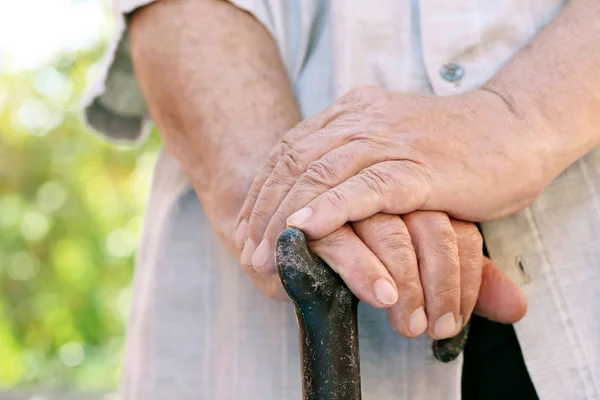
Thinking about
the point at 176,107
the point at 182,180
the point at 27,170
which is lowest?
the point at 27,170

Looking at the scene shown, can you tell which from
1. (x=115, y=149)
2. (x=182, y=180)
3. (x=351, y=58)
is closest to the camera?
(x=351, y=58)

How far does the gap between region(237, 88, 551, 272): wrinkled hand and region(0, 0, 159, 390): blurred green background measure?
406cm

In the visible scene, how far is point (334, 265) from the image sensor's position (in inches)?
26.2

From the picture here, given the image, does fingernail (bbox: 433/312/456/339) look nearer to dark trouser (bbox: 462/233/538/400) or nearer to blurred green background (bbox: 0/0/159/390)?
dark trouser (bbox: 462/233/538/400)

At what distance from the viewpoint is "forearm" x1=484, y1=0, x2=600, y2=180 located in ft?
2.53

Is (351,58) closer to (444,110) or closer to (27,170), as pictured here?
(444,110)

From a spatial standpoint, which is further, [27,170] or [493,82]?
[27,170]

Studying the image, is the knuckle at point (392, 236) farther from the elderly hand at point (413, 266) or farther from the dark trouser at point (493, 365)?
the dark trouser at point (493, 365)

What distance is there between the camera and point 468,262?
0.73 meters

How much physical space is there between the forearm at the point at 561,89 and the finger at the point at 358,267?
220 mm

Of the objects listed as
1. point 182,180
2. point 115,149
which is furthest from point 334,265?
point 115,149

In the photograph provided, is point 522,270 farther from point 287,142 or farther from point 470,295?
→ point 287,142

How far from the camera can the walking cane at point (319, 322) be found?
0.63 m

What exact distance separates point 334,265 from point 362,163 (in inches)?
4.5
